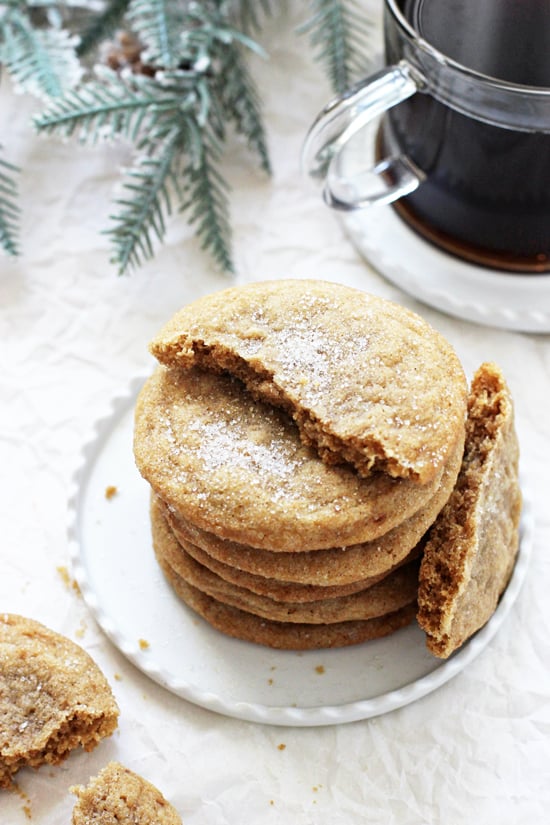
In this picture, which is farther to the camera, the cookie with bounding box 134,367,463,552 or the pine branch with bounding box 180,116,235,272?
the pine branch with bounding box 180,116,235,272

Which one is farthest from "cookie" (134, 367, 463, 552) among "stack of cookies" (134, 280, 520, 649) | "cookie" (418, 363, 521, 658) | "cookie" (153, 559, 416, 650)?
"cookie" (153, 559, 416, 650)

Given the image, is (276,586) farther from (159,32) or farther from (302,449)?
(159,32)

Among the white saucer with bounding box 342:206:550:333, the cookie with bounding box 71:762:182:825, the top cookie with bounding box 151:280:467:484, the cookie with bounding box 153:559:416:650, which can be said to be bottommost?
the cookie with bounding box 71:762:182:825

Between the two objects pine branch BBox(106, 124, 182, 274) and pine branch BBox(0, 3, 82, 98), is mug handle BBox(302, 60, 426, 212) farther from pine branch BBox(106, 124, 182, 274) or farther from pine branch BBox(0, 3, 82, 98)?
pine branch BBox(0, 3, 82, 98)

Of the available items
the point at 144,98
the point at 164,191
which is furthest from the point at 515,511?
the point at 144,98

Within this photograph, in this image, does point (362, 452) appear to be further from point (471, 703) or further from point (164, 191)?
point (164, 191)

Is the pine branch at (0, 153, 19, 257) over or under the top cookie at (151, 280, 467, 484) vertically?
under
